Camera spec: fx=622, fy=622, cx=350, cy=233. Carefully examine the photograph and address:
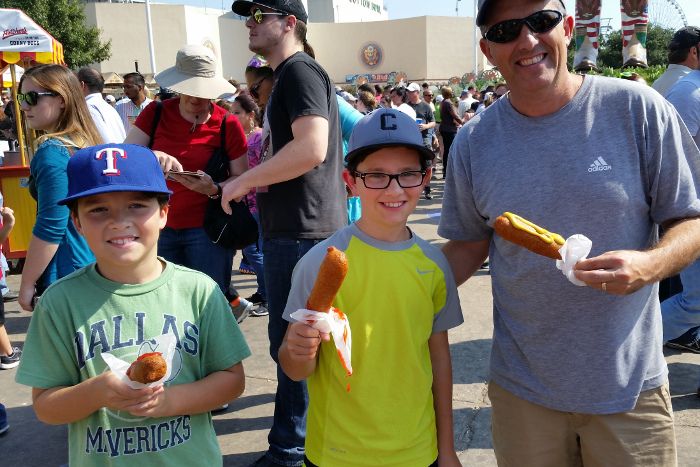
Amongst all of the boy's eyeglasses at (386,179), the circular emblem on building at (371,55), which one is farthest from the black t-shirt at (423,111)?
the circular emblem on building at (371,55)

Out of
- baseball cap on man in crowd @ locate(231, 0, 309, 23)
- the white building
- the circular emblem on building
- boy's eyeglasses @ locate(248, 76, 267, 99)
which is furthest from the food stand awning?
the circular emblem on building

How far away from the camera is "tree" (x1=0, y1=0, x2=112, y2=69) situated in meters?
35.1

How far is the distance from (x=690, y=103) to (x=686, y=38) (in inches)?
59.4

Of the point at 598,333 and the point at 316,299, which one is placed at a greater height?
the point at 316,299

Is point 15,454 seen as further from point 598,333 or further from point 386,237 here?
point 598,333

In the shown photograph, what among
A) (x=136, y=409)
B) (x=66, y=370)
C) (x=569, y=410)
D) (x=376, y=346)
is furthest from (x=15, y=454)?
(x=569, y=410)

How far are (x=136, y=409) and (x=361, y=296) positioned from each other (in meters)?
0.79

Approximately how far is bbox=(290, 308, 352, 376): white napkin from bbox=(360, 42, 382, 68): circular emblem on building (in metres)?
76.4

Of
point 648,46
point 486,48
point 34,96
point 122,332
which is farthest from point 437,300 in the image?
point 648,46

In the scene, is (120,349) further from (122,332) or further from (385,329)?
(385,329)

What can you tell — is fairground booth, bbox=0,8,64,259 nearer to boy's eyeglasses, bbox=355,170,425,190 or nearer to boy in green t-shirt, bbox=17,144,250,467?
boy in green t-shirt, bbox=17,144,250,467

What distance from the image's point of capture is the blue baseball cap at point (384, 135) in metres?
2.15

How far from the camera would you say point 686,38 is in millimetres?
5852

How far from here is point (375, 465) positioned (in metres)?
2.02
